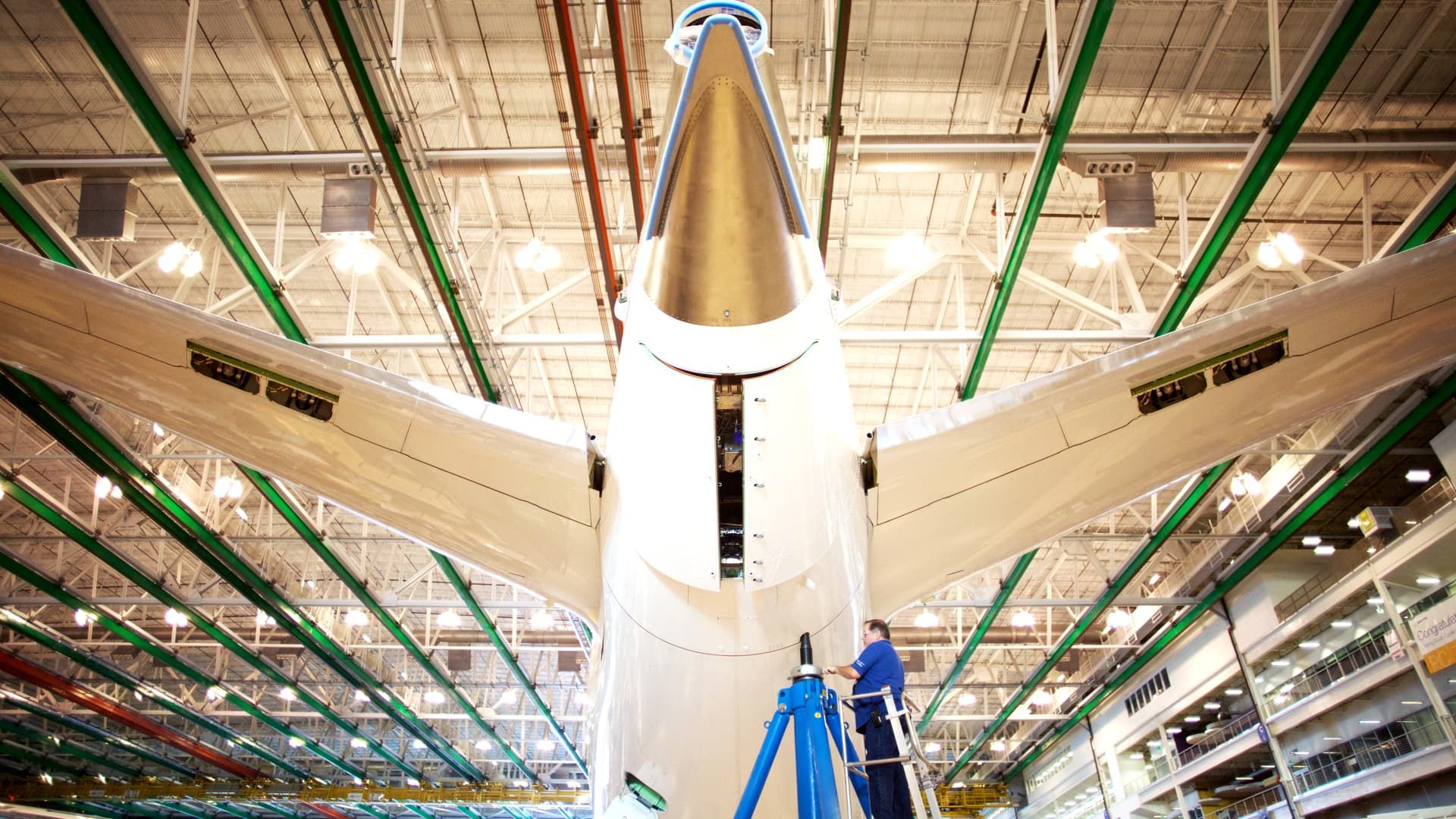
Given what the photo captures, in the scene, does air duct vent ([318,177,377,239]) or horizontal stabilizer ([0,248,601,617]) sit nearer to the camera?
horizontal stabilizer ([0,248,601,617])

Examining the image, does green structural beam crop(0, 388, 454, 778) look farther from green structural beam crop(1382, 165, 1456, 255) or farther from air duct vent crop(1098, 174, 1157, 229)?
green structural beam crop(1382, 165, 1456, 255)

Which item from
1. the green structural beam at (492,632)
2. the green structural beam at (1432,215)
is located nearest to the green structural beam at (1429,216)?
the green structural beam at (1432,215)

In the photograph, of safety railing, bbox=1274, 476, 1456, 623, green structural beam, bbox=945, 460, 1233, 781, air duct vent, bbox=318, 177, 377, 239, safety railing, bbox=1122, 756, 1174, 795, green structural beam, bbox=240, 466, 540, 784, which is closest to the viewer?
air duct vent, bbox=318, 177, 377, 239

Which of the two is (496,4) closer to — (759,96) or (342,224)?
(342,224)

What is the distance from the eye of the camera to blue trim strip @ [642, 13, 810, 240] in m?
5.63

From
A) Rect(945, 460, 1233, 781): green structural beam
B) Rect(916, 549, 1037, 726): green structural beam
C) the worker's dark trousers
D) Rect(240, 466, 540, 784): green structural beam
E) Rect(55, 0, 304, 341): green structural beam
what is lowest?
the worker's dark trousers

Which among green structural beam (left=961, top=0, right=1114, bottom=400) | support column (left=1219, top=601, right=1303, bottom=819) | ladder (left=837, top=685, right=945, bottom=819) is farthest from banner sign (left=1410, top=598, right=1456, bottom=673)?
ladder (left=837, top=685, right=945, bottom=819)

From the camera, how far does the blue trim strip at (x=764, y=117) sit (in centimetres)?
563

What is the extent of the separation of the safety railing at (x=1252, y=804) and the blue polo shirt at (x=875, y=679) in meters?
35.6

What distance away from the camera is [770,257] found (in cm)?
627

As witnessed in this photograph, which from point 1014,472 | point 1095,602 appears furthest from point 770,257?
point 1095,602

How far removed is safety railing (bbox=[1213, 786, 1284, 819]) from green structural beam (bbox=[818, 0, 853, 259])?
3050 cm

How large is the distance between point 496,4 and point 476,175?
3578 mm

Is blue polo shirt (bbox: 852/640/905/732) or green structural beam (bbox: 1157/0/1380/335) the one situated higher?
green structural beam (bbox: 1157/0/1380/335)
